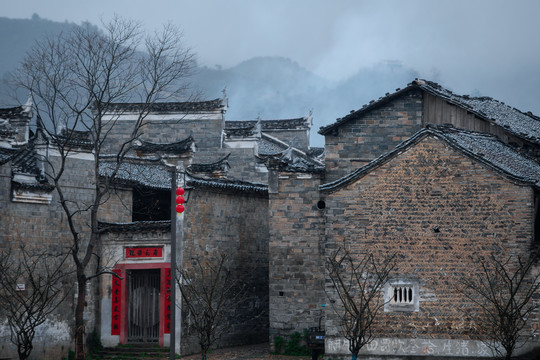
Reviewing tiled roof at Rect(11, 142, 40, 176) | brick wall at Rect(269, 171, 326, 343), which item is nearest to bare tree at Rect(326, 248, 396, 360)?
brick wall at Rect(269, 171, 326, 343)

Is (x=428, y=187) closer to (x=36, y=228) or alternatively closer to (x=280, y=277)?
(x=280, y=277)

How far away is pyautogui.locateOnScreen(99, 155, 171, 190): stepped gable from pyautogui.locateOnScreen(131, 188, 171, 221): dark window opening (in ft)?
1.08

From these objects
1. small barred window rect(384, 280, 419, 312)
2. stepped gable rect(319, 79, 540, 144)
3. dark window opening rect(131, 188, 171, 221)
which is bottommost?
small barred window rect(384, 280, 419, 312)

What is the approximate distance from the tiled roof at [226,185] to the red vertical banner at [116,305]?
141 inches

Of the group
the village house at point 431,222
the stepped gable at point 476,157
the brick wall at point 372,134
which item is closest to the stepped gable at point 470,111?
the brick wall at point 372,134

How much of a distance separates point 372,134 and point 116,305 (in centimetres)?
945

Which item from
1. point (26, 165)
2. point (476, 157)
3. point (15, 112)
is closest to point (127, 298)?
point (26, 165)

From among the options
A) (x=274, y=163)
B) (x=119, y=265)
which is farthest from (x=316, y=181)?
(x=119, y=265)

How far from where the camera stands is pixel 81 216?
79.3 feet

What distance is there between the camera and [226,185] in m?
26.7

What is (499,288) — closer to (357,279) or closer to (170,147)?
(357,279)

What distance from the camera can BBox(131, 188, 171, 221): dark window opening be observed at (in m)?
27.5

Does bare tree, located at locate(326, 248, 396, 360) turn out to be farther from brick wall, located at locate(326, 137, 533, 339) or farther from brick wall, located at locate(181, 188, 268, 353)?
brick wall, located at locate(181, 188, 268, 353)

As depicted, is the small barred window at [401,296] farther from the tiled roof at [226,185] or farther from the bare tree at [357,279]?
the tiled roof at [226,185]
